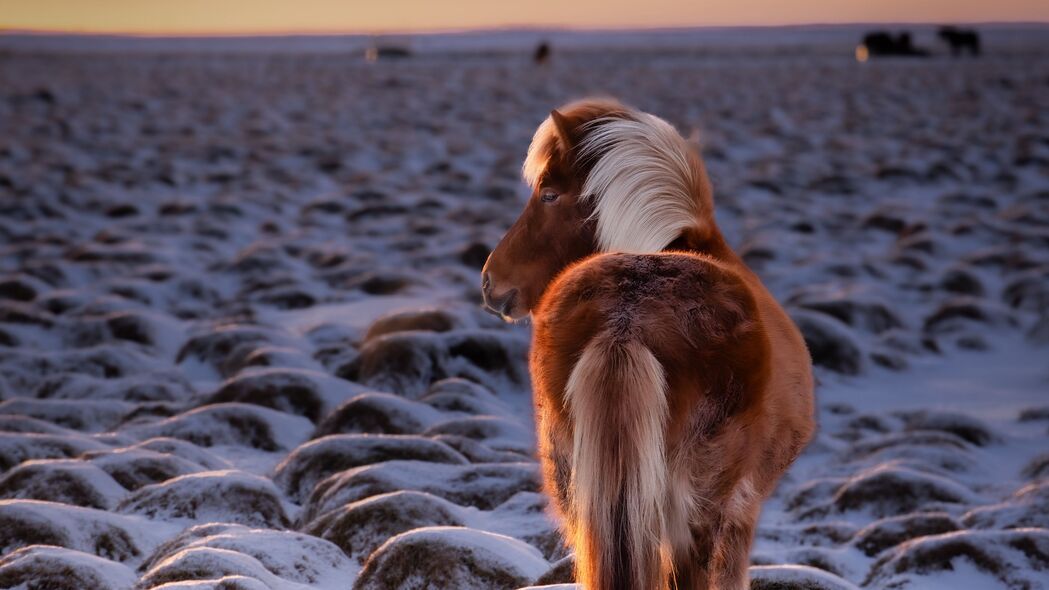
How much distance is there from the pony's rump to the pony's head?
75 centimetres

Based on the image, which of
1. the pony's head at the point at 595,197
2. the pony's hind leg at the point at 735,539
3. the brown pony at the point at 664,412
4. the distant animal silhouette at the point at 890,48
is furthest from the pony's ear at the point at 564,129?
the distant animal silhouette at the point at 890,48

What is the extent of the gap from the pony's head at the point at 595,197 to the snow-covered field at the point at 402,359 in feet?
2.15

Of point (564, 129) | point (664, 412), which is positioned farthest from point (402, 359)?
point (664, 412)

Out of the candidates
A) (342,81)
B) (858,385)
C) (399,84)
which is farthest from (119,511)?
(342,81)

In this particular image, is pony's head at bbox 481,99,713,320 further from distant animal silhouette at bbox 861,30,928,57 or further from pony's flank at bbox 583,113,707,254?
distant animal silhouette at bbox 861,30,928,57

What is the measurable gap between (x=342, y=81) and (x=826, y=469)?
3314cm

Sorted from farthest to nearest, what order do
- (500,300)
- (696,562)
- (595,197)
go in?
(500,300) → (595,197) → (696,562)

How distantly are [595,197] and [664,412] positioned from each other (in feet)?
3.27

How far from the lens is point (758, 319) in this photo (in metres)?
2.39

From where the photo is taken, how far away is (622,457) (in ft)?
7.14

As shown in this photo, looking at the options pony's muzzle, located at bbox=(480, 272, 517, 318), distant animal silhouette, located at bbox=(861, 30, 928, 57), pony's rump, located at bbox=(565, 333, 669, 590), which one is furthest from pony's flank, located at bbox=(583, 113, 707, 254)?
distant animal silhouette, located at bbox=(861, 30, 928, 57)

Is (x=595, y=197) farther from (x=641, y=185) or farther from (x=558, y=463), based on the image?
(x=558, y=463)

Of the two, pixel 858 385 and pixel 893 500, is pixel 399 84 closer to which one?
pixel 858 385

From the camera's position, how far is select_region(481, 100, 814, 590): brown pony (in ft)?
7.19
